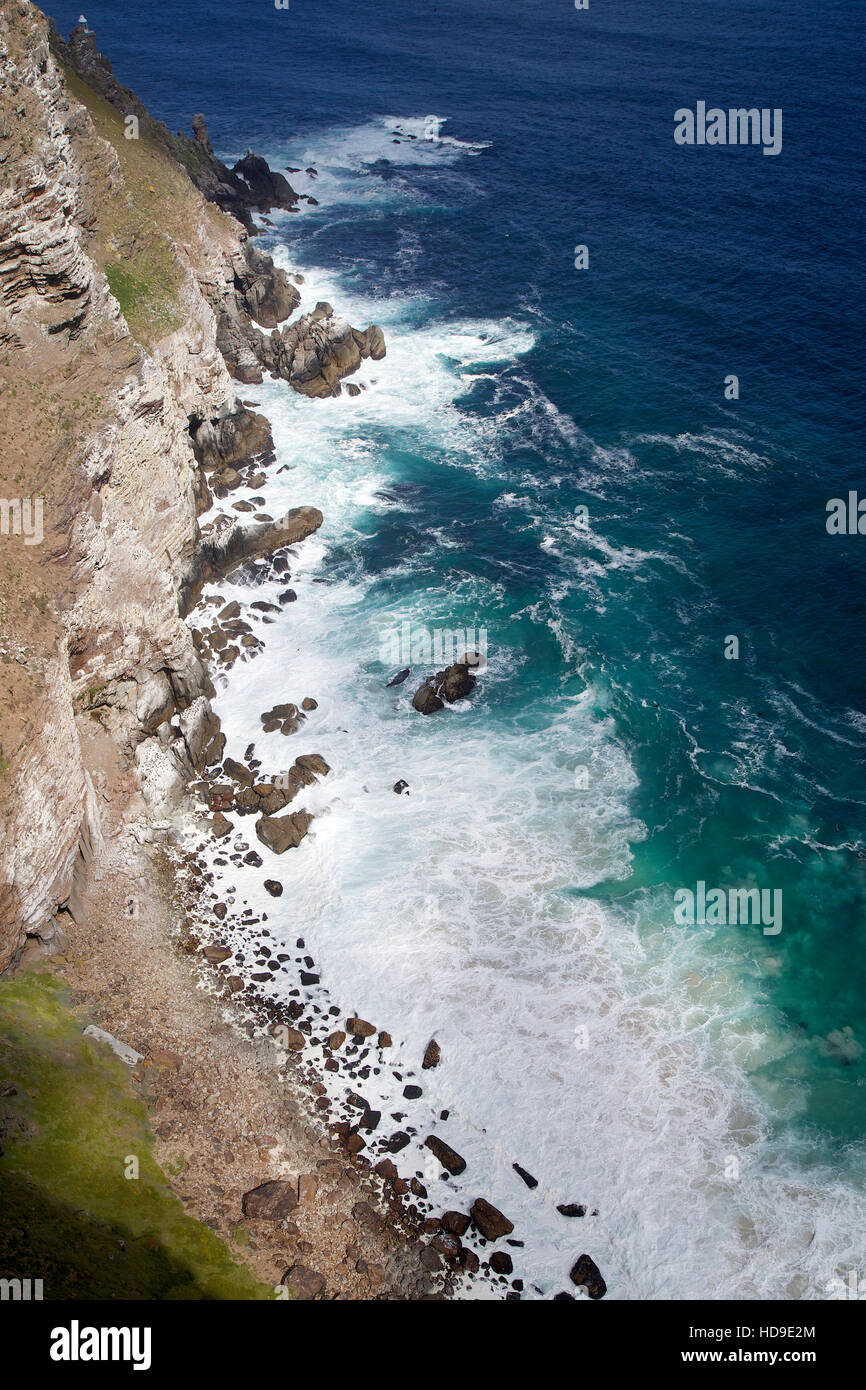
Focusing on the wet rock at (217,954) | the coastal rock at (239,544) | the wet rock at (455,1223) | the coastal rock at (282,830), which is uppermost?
the coastal rock at (239,544)

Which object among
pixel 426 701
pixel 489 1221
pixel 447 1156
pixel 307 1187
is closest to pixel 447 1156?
pixel 447 1156

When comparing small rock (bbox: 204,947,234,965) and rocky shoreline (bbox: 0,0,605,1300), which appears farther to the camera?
small rock (bbox: 204,947,234,965)

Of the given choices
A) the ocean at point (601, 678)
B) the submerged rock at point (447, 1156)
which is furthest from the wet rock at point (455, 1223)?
the submerged rock at point (447, 1156)

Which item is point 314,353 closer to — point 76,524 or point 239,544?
point 239,544

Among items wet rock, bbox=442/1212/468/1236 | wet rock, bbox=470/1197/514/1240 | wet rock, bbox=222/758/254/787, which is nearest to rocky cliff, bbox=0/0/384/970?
wet rock, bbox=222/758/254/787

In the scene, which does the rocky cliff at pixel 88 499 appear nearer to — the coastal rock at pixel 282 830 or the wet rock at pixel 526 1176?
the coastal rock at pixel 282 830

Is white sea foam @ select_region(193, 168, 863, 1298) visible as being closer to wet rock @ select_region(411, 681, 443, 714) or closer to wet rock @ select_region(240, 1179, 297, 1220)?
wet rock @ select_region(411, 681, 443, 714)
